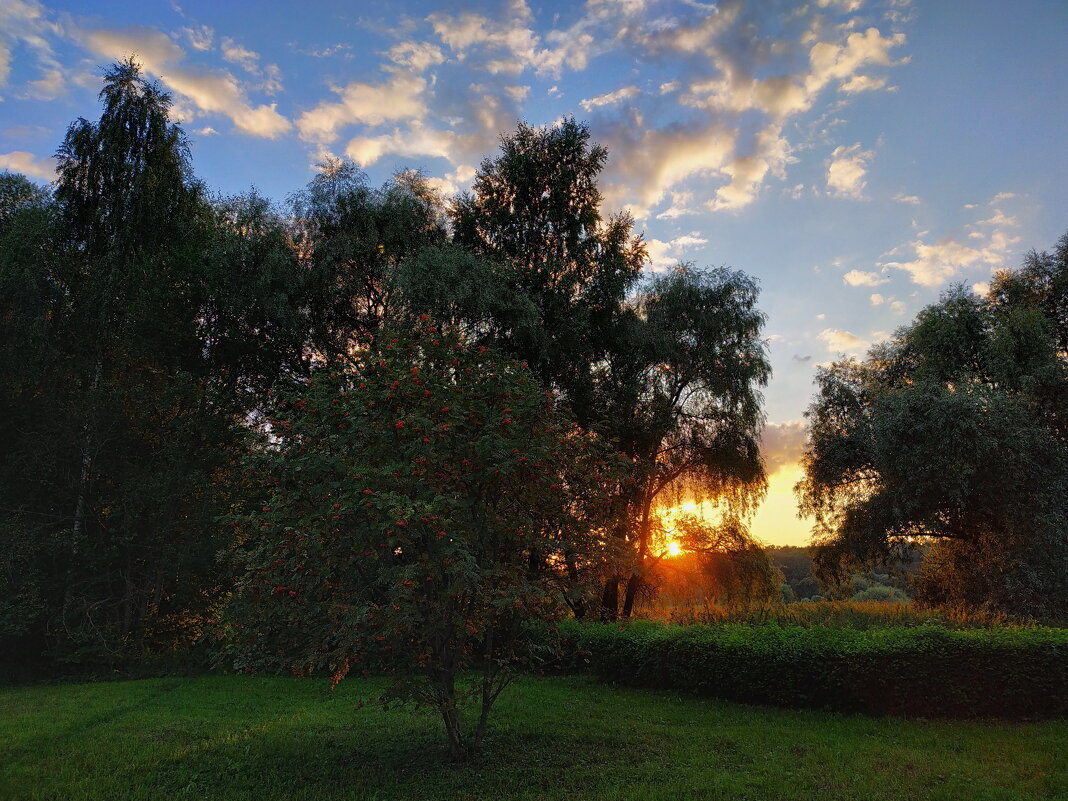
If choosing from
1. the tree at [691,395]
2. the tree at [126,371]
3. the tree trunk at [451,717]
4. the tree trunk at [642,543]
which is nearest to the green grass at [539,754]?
the tree trunk at [451,717]

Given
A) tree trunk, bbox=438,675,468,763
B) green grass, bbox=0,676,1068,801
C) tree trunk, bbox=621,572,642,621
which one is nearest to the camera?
green grass, bbox=0,676,1068,801

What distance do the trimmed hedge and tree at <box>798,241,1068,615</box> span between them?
9.04 meters

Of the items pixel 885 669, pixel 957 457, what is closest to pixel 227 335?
pixel 885 669

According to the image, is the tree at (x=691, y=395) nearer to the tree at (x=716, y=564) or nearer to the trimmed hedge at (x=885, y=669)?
the tree at (x=716, y=564)

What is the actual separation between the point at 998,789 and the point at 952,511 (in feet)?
54.0

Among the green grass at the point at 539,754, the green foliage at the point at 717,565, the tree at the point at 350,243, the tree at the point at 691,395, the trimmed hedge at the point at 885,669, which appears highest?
the tree at the point at 350,243

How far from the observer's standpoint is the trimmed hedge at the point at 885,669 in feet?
32.4

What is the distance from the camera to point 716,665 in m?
12.1

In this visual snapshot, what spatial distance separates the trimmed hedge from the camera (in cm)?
989

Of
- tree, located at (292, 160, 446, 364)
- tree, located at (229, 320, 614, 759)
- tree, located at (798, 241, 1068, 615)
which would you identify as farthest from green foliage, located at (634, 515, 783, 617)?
tree, located at (229, 320, 614, 759)

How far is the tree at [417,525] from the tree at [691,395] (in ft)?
39.8

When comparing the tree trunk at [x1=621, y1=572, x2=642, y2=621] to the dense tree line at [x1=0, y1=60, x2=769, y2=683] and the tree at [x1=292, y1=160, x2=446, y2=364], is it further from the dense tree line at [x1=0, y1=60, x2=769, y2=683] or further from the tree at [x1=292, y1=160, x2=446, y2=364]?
the tree at [x1=292, y1=160, x2=446, y2=364]

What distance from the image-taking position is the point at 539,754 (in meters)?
8.59

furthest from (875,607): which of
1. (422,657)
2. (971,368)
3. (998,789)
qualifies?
(971,368)
